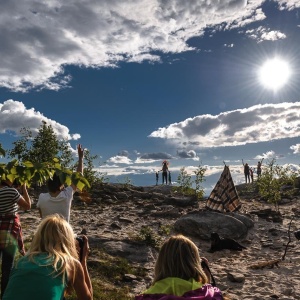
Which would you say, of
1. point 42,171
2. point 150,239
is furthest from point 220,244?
point 42,171

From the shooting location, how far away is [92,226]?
57.4ft

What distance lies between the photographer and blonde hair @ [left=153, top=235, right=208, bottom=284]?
162 inches

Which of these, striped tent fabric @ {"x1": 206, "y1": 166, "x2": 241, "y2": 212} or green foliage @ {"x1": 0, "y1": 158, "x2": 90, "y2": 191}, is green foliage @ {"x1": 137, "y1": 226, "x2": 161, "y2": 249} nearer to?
striped tent fabric @ {"x1": 206, "y1": 166, "x2": 241, "y2": 212}

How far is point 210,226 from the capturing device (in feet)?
55.5

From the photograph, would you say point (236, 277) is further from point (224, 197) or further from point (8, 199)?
point (224, 197)

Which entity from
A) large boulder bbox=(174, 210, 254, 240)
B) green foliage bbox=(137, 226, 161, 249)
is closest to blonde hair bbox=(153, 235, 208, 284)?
green foliage bbox=(137, 226, 161, 249)

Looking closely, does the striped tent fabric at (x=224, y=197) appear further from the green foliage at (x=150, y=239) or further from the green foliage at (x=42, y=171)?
the green foliage at (x=42, y=171)

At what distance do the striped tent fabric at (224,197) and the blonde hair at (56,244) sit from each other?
59.5 feet

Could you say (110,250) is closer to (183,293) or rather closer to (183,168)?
(183,293)

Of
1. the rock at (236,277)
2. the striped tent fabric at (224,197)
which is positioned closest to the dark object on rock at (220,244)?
the rock at (236,277)

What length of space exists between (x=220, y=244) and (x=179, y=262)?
11.4 m

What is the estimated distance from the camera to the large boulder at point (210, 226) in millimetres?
16781

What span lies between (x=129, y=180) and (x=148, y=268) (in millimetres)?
23002

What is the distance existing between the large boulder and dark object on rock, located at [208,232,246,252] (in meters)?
1.44
